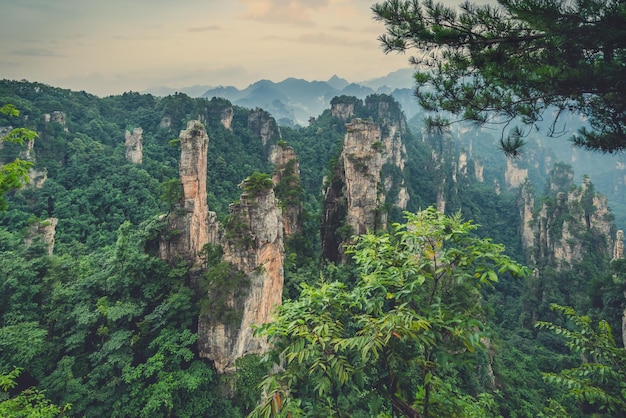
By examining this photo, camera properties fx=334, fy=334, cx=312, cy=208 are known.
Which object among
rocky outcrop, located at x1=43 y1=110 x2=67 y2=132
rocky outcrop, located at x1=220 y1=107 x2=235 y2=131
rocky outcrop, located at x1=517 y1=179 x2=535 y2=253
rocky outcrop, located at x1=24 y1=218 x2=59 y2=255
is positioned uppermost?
rocky outcrop, located at x1=220 y1=107 x2=235 y2=131

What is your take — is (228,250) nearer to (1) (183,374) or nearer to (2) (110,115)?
(1) (183,374)

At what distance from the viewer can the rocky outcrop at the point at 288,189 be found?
24.6 m

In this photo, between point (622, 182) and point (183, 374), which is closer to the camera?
point (183, 374)

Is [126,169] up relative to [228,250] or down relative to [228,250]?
up

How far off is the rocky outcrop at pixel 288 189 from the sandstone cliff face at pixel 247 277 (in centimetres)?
876

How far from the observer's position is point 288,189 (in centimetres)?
2516

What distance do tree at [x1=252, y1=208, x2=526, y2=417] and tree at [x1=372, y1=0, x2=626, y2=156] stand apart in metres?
2.26

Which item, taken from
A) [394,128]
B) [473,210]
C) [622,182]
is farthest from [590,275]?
[622,182]

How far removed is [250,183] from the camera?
15102 mm

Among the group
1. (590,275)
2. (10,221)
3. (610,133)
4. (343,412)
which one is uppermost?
(610,133)

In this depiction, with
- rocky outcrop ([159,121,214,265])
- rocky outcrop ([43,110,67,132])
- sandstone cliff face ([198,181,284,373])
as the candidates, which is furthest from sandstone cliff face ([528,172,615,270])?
rocky outcrop ([43,110,67,132])

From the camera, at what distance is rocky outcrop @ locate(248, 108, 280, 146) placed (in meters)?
54.9

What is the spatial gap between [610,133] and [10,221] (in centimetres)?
3596

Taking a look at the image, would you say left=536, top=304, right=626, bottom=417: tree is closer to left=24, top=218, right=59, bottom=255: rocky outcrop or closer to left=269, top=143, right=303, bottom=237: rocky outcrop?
left=269, top=143, right=303, bottom=237: rocky outcrop
